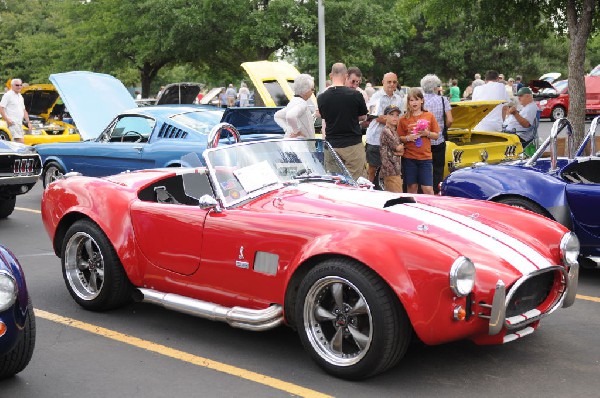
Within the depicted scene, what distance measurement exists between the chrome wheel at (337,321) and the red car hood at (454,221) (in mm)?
406

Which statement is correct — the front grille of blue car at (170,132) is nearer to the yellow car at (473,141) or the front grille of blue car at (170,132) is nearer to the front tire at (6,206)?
the front tire at (6,206)

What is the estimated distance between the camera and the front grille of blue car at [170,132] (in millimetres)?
10590

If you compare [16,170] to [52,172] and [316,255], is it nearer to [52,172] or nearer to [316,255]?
[52,172]

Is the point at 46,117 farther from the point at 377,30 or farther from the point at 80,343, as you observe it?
the point at 80,343

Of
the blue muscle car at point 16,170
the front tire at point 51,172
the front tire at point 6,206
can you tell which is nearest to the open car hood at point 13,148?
the blue muscle car at point 16,170

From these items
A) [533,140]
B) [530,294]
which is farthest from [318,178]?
[533,140]

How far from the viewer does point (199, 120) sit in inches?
431

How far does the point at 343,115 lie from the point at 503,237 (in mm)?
4158

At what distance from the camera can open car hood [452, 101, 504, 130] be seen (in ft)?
37.1

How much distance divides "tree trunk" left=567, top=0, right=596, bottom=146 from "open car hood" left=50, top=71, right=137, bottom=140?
752 cm

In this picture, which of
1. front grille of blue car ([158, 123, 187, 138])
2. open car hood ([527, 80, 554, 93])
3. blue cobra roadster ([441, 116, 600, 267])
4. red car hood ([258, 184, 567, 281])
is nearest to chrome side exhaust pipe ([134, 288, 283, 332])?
red car hood ([258, 184, 567, 281])

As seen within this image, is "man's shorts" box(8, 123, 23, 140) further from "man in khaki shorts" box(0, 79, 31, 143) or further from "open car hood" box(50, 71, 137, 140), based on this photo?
"open car hood" box(50, 71, 137, 140)

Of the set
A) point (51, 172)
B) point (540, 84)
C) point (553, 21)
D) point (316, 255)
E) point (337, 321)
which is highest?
point (553, 21)

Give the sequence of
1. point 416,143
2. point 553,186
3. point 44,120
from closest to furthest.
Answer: point 553,186, point 416,143, point 44,120
